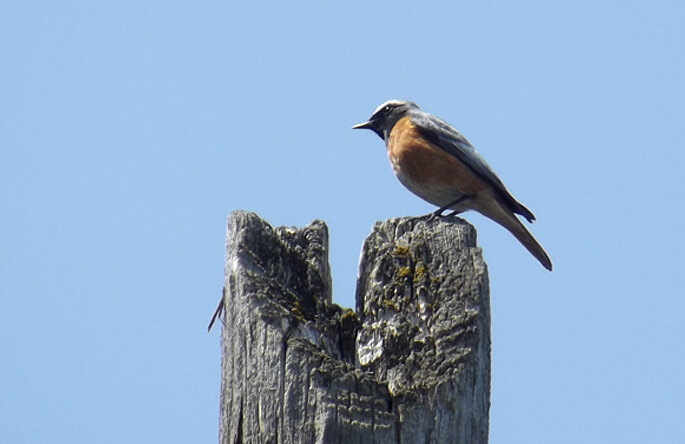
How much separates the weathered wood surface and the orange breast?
3877 mm

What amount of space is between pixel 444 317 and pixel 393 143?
497 centimetres

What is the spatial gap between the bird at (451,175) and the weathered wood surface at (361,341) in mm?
3903

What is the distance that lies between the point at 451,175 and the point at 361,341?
4393 mm

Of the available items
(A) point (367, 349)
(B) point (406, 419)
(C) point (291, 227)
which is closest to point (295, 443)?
(B) point (406, 419)

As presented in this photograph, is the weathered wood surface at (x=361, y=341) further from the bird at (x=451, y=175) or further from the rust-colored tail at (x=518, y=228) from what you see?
the rust-colored tail at (x=518, y=228)

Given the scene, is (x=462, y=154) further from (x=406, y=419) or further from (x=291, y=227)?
(x=406, y=419)

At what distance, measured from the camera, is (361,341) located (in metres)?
3.32

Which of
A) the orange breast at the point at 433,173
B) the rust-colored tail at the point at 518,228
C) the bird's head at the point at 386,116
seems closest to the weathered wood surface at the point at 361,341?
the orange breast at the point at 433,173

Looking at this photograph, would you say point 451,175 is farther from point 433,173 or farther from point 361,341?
point 361,341

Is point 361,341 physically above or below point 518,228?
below

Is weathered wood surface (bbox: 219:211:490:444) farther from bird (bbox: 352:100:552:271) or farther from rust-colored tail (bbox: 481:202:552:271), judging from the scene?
rust-colored tail (bbox: 481:202:552:271)

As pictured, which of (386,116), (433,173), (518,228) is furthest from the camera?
(386,116)

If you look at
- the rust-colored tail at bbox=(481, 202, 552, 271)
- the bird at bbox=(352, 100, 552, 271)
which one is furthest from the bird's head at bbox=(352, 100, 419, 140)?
the rust-colored tail at bbox=(481, 202, 552, 271)

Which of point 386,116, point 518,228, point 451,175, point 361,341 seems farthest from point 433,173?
point 361,341
